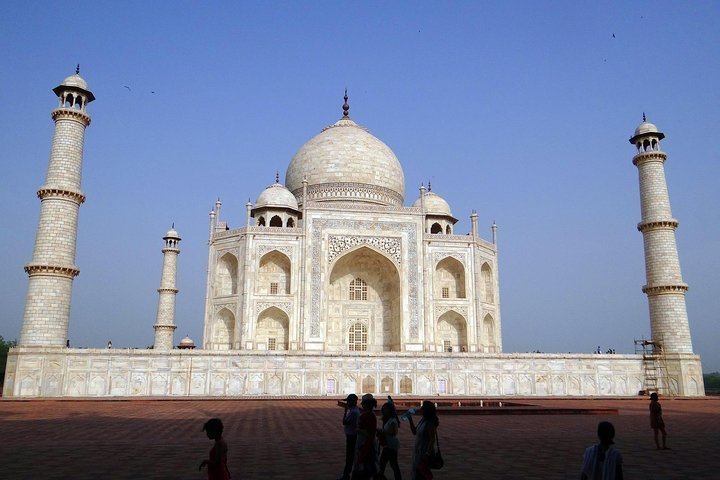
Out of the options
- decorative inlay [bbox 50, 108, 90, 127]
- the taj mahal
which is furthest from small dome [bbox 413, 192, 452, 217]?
decorative inlay [bbox 50, 108, 90, 127]

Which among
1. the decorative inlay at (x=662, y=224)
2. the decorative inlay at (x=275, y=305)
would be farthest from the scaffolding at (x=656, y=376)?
the decorative inlay at (x=275, y=305)

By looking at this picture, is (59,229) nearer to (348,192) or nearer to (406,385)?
(406,385)

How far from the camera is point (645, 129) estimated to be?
24.7m

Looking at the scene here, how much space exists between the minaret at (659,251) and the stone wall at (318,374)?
1.06m

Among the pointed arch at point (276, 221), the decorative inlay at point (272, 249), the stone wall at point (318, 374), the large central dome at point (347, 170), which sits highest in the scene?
the large central dome at point (347, 170)

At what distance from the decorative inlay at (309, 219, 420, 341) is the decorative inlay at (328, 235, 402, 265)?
40 cm

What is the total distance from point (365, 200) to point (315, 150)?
418 centimetres

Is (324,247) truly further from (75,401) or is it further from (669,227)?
(669,227)

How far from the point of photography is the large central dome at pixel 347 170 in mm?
30469

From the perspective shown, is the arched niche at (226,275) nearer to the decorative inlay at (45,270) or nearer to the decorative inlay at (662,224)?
the decorative inlay at (45,270)

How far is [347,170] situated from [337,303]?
288 inches

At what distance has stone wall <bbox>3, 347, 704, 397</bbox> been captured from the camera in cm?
1864

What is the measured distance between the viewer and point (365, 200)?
1195 inches

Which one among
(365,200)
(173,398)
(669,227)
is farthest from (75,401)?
(669,227)
